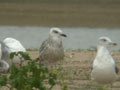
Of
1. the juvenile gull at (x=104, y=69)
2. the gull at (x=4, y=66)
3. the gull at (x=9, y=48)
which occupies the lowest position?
the juvenile gull at (x=104, y=69)

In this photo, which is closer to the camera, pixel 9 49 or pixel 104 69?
pixel 104 69

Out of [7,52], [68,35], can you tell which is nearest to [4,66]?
[7,52]

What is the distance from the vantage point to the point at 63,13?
28.6m

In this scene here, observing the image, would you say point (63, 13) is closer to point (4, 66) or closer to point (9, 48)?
point (9, 48)

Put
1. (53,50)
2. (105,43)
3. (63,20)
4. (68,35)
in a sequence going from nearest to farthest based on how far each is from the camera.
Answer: (105,43) < (53,50) < (68,35) < (63,20)

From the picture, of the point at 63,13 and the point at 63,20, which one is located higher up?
Result: the point at 63,13

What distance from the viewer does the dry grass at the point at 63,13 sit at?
2594cm

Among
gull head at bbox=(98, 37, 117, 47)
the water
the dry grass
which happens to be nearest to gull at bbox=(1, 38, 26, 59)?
gull head at bbox=(98, 37, 117, 47)

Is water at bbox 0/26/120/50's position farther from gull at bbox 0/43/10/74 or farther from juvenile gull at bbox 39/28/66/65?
gull at bbox 0/43/10/74

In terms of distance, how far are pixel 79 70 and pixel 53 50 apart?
570 millimetres

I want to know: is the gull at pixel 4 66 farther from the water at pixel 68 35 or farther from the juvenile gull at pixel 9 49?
the water at pixel 68 35

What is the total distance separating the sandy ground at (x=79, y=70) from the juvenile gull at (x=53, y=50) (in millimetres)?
260

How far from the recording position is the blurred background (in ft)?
67.2

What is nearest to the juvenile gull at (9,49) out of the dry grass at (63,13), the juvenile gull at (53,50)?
the juvenile gull at (53,50)
